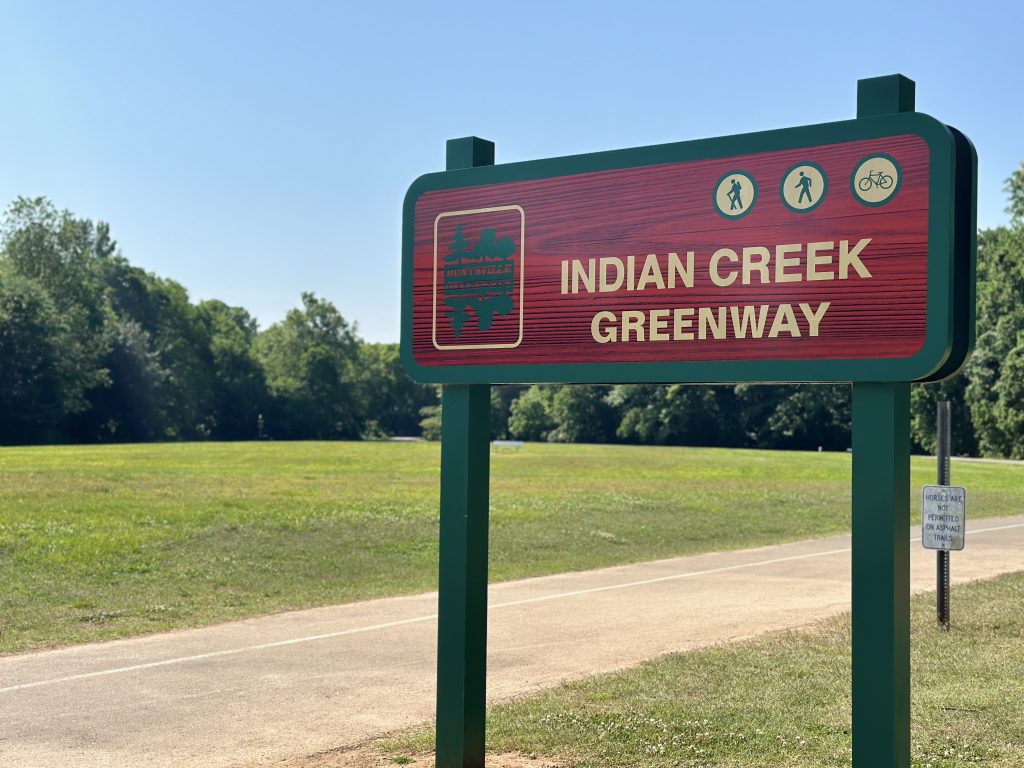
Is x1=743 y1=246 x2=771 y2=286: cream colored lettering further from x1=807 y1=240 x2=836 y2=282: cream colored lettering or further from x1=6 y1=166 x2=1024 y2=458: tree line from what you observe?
x1=6 y1=166 x2=1024 y2=458: tree line

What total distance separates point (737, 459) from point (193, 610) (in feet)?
130

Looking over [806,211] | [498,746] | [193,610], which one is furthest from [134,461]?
[806,211]

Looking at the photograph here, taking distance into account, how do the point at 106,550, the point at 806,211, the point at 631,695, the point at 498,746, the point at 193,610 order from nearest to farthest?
the point at 806,211, the point at 498,746, the point at 631,695, the point at 193,610, the point at 106,550

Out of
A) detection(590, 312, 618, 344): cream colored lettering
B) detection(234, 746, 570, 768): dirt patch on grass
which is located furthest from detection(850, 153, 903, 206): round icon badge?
detection(234, 746, 570, 768): dirt patch on grass

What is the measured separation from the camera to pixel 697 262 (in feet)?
17.9

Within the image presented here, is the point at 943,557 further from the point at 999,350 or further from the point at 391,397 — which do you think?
the point at 391,397

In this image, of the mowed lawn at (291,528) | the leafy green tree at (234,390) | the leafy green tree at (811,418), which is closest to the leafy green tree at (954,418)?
the leafy green tree at (811,418)

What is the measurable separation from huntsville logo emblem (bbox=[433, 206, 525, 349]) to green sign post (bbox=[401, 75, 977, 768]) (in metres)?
0.01

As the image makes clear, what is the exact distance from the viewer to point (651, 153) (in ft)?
18.5

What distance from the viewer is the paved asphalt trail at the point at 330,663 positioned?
7.36 meters

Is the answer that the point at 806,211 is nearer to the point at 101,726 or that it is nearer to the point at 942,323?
the point at 942,323

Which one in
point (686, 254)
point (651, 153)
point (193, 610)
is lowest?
point (193, 610)

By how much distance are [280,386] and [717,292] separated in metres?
93.8

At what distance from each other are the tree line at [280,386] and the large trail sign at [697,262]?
57.9m
